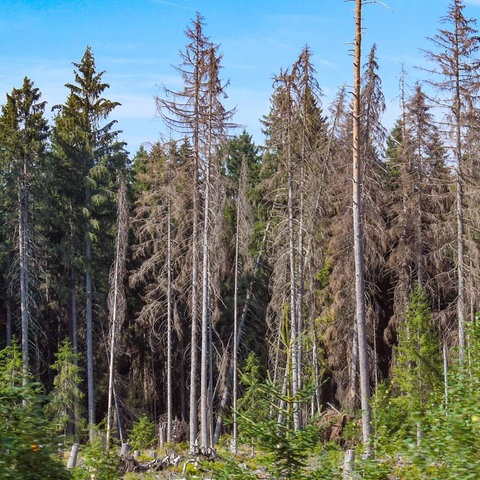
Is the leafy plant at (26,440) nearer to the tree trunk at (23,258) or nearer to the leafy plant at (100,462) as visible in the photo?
the leafy plant at (100,462)

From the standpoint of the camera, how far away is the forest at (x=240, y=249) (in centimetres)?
2541

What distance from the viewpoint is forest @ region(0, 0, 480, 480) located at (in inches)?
1000

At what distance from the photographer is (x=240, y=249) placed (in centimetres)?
3281

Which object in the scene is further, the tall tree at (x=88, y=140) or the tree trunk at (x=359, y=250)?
the tall tree at (x=88, y=140)

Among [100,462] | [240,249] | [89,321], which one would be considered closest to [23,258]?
[89,321]

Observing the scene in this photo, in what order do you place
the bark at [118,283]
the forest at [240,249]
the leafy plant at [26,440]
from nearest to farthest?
1. the leafy plant at [26,440]
2. the forest at [240,249]
3. the bark at [118,283]

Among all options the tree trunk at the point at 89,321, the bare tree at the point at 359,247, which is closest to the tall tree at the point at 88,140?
the tree trunk at the point at 89,321

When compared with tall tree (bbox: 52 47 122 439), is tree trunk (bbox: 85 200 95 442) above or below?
below

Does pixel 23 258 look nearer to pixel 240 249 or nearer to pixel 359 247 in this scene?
pixel 240 249

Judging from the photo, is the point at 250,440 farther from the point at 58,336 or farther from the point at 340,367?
the point at 58,336

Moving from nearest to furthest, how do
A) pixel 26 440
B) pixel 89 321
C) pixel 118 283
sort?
1. pixel 26 440
2. pixel 118 283
3. pixel 89 321

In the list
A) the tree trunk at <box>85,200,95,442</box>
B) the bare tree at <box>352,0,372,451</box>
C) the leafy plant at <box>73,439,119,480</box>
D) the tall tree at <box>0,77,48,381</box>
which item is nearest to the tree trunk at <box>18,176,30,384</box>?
the tall tree at <box>0,77,48,381</box>

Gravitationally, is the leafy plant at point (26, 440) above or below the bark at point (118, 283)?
below

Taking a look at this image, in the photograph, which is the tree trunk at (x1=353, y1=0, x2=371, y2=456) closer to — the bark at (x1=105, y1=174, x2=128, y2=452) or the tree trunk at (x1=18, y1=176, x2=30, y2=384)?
the bark at (x1=105, y1=174, x2=128, y2=452)
